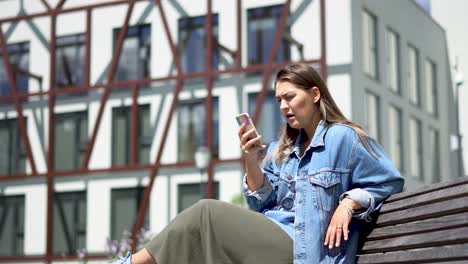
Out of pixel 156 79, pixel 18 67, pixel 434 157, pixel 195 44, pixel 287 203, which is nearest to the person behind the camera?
pixel 287 203

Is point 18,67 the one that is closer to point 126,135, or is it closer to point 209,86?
point 126,135

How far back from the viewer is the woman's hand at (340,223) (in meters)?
3.55

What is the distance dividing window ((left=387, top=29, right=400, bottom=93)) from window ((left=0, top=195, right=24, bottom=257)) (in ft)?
35.0

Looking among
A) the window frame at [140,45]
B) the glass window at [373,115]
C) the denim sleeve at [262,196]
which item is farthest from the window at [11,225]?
the denim sleeve at [262,196]

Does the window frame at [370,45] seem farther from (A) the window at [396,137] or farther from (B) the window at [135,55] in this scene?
(B) the window at [135,55]

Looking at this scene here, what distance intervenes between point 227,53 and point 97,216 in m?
5.43

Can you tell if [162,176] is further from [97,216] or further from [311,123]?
[311,123]

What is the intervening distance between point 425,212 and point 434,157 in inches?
1065

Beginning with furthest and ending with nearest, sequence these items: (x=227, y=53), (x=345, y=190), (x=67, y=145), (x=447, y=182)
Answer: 1. (x=67, y=145)
2. (x=227, y=53)
3. (x=345, y=190)
4. (x=447, y=182)

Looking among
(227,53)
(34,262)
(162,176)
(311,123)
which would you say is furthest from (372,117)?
(311,123)

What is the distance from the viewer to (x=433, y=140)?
30047mm

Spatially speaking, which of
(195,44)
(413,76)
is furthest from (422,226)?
(413,76)

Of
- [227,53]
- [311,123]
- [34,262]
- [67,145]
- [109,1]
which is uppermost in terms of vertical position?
[109,1]

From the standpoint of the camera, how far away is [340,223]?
356cm
